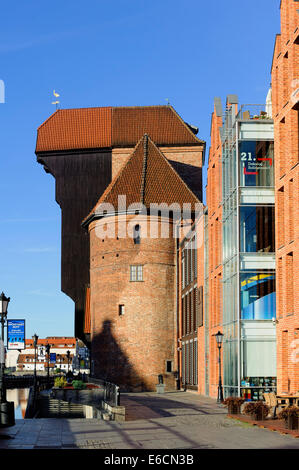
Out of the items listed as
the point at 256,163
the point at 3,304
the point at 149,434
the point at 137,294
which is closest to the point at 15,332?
the point at 256,163

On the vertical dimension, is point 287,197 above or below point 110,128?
below

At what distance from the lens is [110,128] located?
235 ft

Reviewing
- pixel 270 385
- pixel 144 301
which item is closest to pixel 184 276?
pixel 144 301

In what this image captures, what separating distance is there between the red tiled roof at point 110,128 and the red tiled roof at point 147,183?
17.7 ft

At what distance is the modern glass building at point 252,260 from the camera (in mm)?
33875

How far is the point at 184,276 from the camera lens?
2152 inches

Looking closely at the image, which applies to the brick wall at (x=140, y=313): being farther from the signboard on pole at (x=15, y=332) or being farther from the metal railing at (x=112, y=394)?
the metal railing at (x=112, y=394)

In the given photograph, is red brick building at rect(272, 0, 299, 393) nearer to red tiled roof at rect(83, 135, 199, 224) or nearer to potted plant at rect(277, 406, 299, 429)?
potted plant at rect(277, 406, 299, 429)

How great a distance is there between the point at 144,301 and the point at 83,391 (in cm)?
1881

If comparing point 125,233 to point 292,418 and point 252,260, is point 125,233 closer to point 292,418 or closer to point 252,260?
point 252,260

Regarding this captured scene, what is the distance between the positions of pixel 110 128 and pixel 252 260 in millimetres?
39615

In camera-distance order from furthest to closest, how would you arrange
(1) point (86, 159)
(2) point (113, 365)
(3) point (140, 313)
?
(1) point (86, 159) → (2) point (113, 365) → (3) point (140, 313)

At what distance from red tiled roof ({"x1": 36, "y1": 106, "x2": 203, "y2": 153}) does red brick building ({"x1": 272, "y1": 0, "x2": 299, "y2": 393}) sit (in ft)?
128

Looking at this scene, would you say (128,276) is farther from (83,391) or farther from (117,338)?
(83,391)
